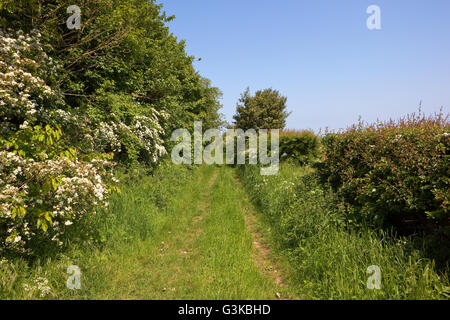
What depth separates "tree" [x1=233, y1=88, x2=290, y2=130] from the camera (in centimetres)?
2741

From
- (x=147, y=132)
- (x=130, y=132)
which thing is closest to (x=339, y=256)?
(x=130, y=132)

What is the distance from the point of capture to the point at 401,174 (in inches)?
145

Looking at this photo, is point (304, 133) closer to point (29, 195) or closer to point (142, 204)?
point (142, 204)

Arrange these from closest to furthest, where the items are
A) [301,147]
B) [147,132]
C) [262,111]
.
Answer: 1. [147,132]
2. [301,147]
3. [262,111]

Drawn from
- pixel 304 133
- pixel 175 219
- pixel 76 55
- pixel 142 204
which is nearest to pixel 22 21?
pixel 76 55

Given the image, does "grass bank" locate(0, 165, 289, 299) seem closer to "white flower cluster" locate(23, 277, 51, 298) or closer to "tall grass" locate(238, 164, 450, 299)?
"white flower cluster" locate(23, 277, 51, 298)

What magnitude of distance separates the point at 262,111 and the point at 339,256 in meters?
25.0

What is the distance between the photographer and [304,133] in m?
11.8

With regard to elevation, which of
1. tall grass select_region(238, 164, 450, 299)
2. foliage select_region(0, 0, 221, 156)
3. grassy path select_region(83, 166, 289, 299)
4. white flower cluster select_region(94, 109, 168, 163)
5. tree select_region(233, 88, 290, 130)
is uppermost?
tree select_region(233, 88, 290, 130)

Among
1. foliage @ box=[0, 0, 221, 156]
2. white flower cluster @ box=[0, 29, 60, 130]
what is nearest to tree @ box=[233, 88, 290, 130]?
foliage @ box=[0, 0, 221, 156]

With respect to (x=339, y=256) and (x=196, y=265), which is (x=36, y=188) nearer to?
(x=196, y=265)

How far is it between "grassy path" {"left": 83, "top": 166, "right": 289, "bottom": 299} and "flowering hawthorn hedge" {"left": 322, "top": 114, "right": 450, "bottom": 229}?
247 cm

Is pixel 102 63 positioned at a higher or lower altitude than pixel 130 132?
higher

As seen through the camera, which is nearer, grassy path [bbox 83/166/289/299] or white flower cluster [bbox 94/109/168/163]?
grassy path [bbox 83/166/289/299]
